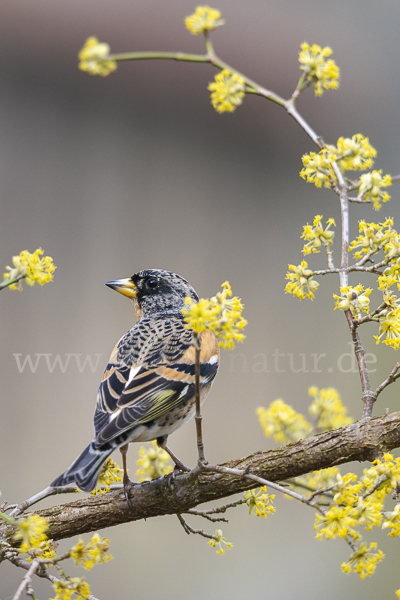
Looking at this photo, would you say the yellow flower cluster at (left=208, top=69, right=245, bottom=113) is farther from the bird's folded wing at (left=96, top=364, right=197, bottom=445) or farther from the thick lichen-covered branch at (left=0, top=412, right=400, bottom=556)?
the bird's folded wing at (left=96, top=364, right=197, bottom=445)

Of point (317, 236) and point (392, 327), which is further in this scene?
point (317, 236)

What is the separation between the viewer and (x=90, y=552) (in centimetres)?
117

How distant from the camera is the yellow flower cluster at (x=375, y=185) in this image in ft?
5.01

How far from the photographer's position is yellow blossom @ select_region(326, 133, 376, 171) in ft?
A: 4.98

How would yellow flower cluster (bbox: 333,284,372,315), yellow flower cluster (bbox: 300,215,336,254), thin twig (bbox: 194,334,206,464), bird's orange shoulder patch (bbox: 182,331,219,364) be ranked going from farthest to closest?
bird's orange shoulder patch (bbox: 182,331,219,364)
yellow flower cluster (bbox: 300,215,336,254)
yellow flower cluster (bbox: 333,284,372,315)
thin twig (bbox: 194,334,206,464)

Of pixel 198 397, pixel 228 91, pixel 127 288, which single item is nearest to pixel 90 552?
pixel 198 397

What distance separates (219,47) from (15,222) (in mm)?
2100

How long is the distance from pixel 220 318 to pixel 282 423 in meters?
1.11

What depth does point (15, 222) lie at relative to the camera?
463 cm

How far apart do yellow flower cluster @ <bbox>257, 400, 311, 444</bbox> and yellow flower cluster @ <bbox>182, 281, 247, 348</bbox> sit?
103 centimetres

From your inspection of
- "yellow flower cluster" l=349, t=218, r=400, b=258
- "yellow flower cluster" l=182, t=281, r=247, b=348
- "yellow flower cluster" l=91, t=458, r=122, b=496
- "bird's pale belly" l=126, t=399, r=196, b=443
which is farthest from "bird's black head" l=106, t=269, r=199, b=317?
"yellow flower cluster" l=182, t=281, r=247, b=348

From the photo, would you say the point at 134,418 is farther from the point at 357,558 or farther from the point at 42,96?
the point at 42,96

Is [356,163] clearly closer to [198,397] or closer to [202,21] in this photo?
[202,21]

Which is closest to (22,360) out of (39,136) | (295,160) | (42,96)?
(39,136)
